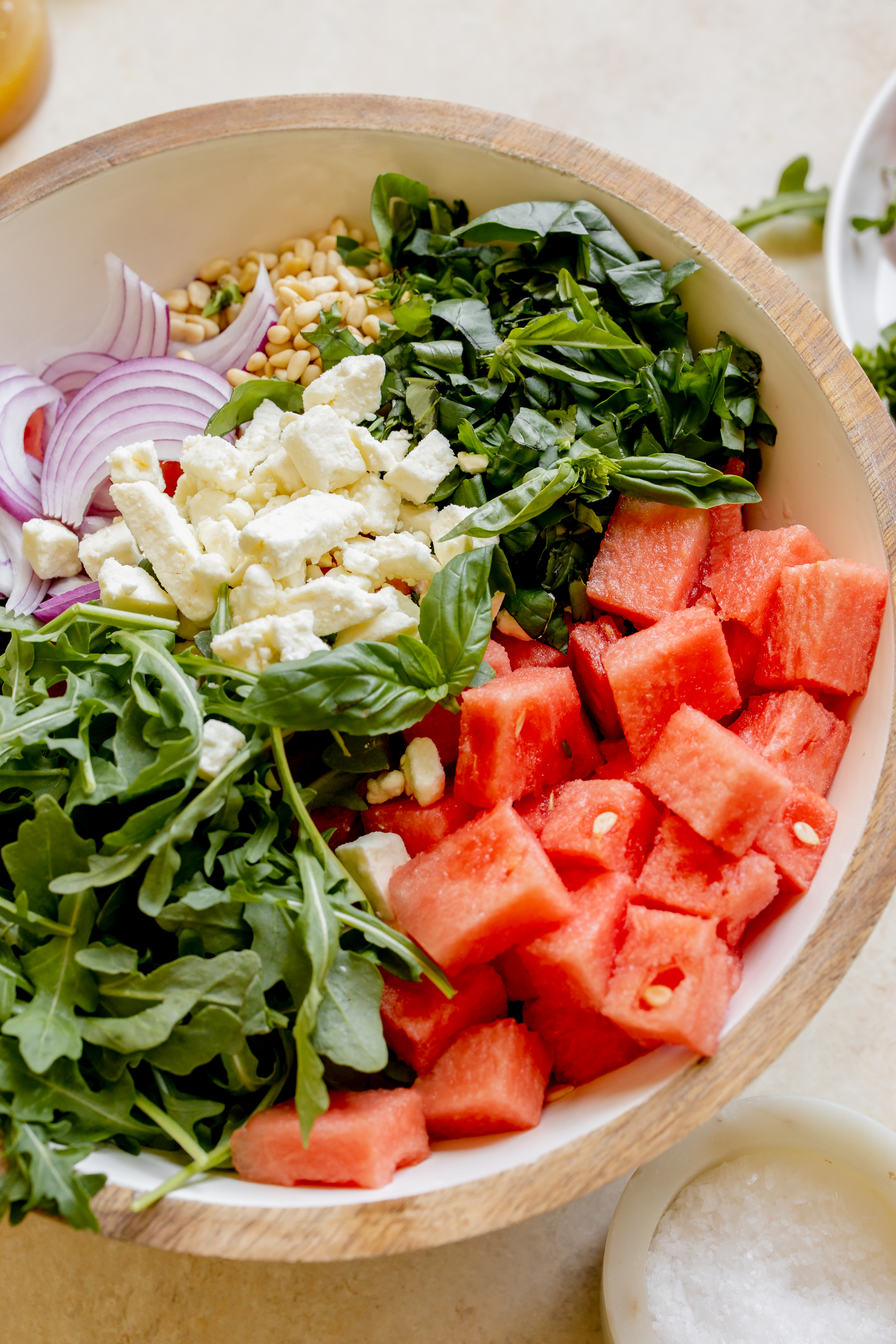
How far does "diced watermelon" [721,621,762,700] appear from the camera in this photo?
160cm

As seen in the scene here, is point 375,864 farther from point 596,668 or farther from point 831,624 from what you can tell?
point 831,624

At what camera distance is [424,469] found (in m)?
1.61

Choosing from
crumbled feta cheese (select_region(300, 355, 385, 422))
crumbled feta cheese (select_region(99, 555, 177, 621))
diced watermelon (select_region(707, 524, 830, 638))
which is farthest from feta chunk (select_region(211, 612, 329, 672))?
diced watermelon (select_region(707, 524, 830, 638))

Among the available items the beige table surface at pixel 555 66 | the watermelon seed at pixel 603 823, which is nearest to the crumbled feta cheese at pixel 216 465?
the watermelon seed at pixel 603 823

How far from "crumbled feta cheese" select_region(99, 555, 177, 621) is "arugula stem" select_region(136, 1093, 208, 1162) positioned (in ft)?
2.29

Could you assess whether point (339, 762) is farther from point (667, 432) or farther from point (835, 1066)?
point (835, 1066)

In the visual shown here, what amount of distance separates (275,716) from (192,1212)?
0.63 metres

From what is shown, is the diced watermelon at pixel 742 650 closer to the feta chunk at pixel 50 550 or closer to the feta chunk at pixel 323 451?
the feta chunk at pixel 323 451

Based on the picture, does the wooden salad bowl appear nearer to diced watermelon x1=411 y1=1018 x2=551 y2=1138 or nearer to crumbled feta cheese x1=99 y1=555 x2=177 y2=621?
diced watermelon x1=411 y1=1018 x2=551 y2=1138

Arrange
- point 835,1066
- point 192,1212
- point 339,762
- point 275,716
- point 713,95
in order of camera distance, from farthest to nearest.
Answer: point 713,95, point 835,1066, point 339,762, point 275,716, point 192,1212

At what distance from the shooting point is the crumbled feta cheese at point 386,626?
5.00 feet

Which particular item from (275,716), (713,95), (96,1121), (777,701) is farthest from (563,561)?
(713,95)

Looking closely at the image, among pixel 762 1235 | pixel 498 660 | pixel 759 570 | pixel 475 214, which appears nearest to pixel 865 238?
pixel 475 214

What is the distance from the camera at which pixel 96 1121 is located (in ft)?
4.30
